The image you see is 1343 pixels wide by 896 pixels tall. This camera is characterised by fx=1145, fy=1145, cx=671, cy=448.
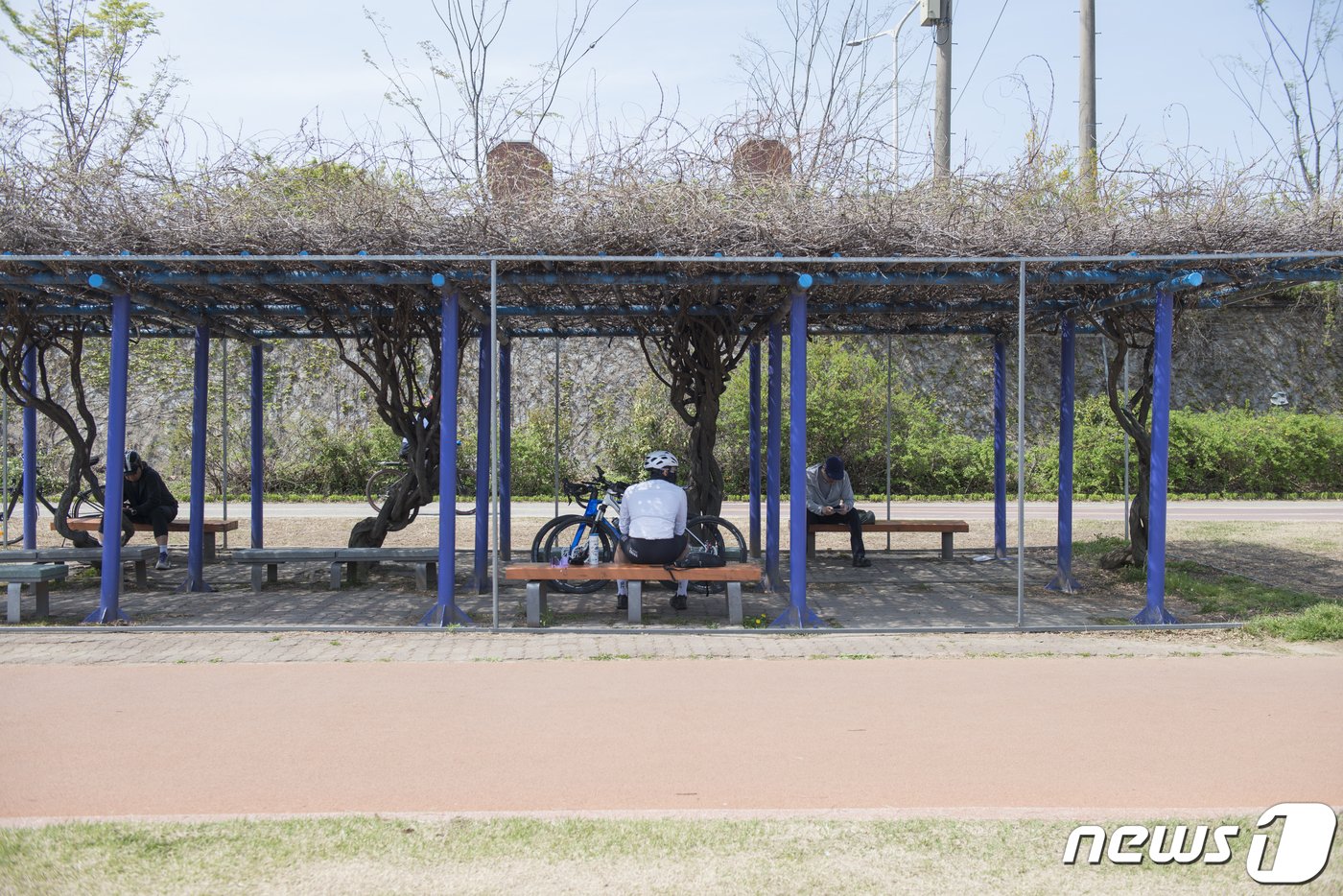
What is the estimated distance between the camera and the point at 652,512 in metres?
9.17

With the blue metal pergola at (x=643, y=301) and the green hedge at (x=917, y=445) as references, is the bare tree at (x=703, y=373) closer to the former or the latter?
the blue metal pergola at (x=643, y=301)

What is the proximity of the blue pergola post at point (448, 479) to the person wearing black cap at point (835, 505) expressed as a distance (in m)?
5.13

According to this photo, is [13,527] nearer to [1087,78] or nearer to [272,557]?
[272,557]

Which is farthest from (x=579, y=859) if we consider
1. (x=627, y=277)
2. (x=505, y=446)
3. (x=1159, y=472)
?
(x=505, y=446)

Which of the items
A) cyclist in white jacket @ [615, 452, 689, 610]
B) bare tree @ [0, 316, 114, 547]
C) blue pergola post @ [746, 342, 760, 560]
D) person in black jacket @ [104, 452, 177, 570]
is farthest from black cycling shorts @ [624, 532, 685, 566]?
bare tree @ [0, 316, 114, 547]

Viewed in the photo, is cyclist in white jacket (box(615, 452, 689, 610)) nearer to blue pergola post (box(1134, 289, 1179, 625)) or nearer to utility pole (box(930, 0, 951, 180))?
blue pergola post (box(1134, 289, 1179, 625))

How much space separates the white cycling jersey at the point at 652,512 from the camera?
915 cm

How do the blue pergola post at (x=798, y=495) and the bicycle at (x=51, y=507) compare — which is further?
the bicycle at (x=51, y=507)

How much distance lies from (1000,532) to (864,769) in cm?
914

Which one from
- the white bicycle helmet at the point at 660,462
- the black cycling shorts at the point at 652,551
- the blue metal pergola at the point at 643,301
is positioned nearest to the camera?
the blue metal pergola at the point at 643,301

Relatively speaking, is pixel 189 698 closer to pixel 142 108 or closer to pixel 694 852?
pixel 694 852

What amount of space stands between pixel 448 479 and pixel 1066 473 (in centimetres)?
621

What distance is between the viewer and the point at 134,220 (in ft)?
27.5

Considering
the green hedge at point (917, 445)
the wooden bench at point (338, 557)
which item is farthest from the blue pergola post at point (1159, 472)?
the green hedge at point (917, 445)
